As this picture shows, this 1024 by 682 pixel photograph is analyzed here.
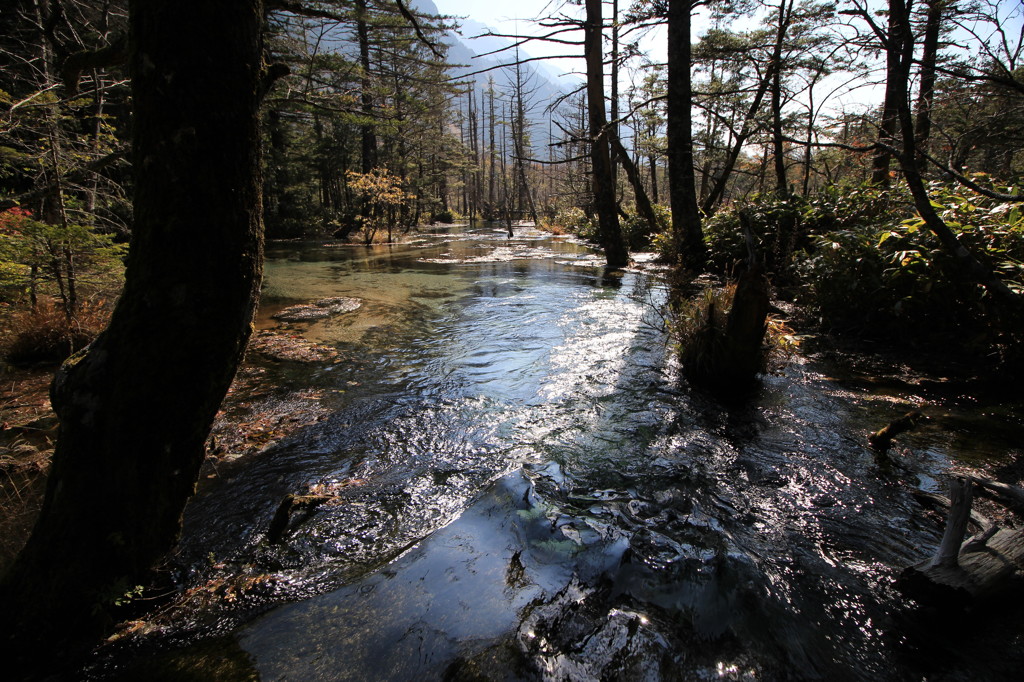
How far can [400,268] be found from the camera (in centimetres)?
1330

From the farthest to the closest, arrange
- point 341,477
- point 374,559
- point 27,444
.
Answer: point 27,444 → point 341,477 → point 374,559

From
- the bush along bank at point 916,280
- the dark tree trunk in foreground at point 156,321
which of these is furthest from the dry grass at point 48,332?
the bush along bank at point 916,280

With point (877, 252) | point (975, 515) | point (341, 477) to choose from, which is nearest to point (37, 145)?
point (341, 477)

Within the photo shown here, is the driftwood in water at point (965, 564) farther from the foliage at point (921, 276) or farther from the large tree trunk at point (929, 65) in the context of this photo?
the foliage at point (921, 276)

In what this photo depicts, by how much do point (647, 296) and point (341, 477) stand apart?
6.92 metres

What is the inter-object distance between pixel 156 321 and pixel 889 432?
4307 mm

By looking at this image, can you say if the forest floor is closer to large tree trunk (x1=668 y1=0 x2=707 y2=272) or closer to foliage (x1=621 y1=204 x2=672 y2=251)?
large tree trunk (x1=668 y1=0 x2=707 y2=272)

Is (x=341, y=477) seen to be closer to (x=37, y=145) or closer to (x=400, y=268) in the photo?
(x=37, y=145)

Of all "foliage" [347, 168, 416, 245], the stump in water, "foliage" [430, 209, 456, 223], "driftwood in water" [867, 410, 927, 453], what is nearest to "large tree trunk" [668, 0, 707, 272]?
the stump in water

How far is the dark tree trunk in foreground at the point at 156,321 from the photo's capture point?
4.81ft

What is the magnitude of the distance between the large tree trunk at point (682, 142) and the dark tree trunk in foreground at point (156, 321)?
8681mm

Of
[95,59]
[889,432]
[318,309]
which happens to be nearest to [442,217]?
[318,309]

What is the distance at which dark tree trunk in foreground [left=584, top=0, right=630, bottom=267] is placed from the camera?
10.9 metres

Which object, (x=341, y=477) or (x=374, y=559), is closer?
(x=374, y=559)
